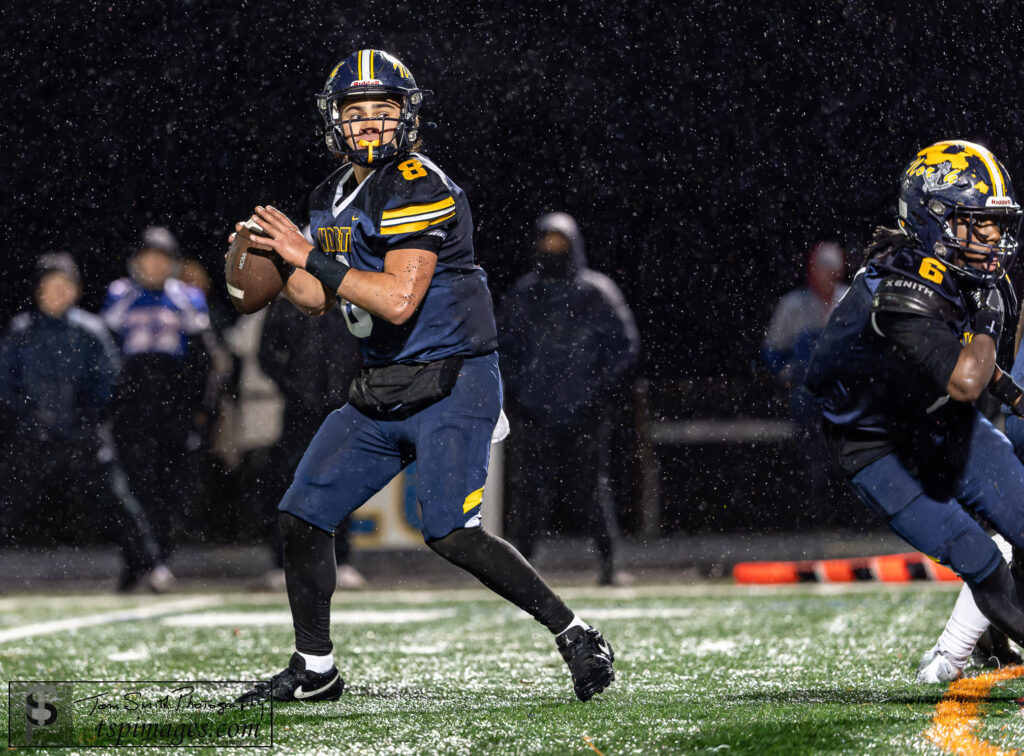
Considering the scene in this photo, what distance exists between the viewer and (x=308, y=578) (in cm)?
387

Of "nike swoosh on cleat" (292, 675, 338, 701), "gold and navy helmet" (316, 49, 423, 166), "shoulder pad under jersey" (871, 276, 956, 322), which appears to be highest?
"gold and navy helmet" (316, 49, 423, 166)

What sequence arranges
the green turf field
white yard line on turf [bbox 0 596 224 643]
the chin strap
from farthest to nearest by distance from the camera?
white yard line on turf [bbox 0 596 224 643] → the chin strap → the green turf field

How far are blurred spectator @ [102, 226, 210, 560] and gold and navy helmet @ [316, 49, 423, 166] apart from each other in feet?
13.0

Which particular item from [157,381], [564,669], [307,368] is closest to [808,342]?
[307,368]

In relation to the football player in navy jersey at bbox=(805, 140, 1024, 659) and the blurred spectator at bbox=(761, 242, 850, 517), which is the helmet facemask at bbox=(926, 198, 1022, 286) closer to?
the football player in navy jersey at bbox=(805, 140, 1024, 659)

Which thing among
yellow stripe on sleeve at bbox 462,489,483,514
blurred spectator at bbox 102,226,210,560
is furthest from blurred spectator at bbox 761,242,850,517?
yellow stripe on sleeve at bbox 462,489,483,514

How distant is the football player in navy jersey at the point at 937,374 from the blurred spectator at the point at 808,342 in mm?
3803

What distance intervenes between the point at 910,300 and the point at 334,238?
1.47 metres

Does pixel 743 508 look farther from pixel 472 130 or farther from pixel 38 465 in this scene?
pixel 38 465

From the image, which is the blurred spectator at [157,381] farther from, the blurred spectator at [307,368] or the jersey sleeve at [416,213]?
the jersey sleeve at [416,213]

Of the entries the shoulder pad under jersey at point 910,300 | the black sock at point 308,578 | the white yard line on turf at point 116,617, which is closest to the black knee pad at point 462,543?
the black sock at point 308,578

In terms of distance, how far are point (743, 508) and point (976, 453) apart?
4.95 metres

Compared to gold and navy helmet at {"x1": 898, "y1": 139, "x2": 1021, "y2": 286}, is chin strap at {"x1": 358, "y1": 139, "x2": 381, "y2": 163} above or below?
above

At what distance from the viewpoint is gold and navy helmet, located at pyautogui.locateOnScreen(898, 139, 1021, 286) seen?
3639mm
